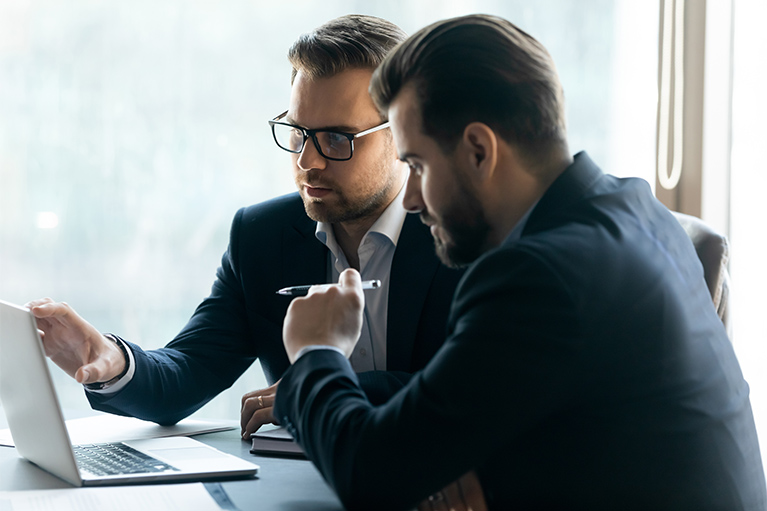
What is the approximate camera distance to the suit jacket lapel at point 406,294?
1553 millimetres

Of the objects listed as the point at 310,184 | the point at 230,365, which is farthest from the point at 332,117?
the point at 230,365

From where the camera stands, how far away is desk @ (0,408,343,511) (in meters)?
1.00

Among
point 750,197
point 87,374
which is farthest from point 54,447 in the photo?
point 750,197

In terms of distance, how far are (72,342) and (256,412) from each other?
38 cm

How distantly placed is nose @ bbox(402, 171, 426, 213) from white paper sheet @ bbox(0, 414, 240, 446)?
26.4 inches

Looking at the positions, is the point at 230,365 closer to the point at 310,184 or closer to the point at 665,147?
the point at 310,184

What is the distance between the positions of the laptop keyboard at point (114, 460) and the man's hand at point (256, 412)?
0.70 feet

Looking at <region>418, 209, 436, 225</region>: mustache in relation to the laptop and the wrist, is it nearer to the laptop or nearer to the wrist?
the laptop

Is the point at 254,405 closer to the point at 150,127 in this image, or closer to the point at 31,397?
the point at 31,397

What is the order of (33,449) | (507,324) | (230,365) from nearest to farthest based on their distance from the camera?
(507,324), (33,449), (230,365)

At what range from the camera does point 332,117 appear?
1.59 metres

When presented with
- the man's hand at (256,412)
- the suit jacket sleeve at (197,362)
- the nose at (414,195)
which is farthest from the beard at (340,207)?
the nose at (414,195)

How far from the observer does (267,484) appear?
42.7 inches

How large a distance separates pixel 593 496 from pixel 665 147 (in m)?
1.96
